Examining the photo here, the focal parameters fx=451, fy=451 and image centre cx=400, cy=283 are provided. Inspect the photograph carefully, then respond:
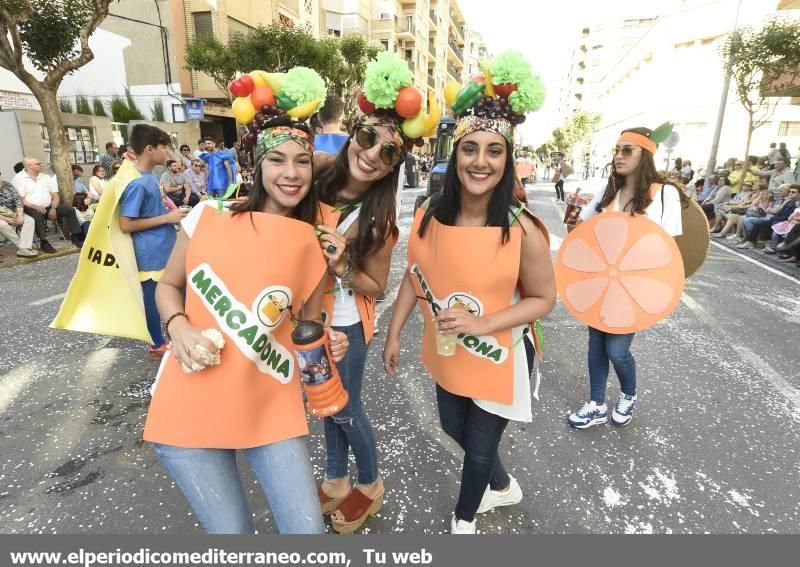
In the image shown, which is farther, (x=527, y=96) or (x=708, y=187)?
(x=708, y=187)

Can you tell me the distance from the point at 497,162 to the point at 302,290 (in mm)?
847

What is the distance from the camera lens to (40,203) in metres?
8.41

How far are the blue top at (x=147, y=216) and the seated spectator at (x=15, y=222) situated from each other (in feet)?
19.0

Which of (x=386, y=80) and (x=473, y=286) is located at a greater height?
(x=386, y=80)

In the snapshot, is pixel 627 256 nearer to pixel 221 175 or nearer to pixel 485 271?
pixel 485 271

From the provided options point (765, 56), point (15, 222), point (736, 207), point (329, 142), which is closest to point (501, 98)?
point (329, 142)

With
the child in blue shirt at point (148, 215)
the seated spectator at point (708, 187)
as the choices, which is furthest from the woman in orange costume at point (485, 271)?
the seated spectator at point (708, 187)

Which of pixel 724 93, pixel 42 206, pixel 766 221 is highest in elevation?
pixel 724 93

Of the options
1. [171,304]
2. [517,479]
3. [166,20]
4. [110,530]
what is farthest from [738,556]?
[166,20]

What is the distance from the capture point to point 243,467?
2559 mm

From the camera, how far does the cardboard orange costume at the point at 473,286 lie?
1.67 metres

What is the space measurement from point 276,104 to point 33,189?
9.38 m

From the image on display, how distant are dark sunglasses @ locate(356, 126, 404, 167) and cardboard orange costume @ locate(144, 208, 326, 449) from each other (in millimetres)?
552

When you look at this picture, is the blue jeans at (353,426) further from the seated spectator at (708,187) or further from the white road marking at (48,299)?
the seated spectator at (708,187)
